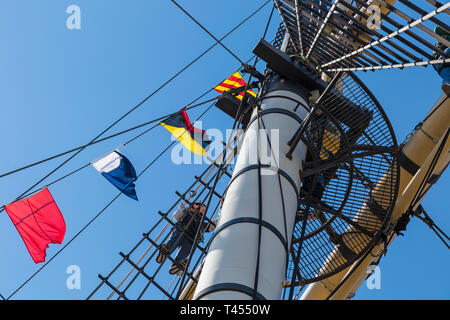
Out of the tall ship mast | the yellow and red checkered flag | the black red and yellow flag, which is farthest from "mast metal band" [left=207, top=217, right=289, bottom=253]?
the yellow and red checkered flag

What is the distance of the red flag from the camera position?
8.77m

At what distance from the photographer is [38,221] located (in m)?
9.02

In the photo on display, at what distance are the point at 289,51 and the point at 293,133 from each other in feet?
9.82

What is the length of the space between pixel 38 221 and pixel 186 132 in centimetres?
420

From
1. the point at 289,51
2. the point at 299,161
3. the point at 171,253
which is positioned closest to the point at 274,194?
the point at 299,161

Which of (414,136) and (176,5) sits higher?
(176,5)

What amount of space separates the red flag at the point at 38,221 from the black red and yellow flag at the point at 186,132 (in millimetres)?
3420

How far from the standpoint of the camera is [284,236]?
5648mm

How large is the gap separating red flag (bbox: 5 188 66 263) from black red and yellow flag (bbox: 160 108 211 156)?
11.2 feet

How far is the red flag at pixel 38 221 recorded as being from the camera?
28.8ft

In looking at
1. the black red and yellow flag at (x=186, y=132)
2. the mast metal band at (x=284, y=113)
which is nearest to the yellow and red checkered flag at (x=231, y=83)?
the black red and yellow flag at (x=186, y=132)

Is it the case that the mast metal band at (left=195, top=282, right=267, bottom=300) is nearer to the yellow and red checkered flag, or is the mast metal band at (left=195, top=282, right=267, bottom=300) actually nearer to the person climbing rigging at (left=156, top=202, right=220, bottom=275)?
the person climbing rigging at (left=156, top=202, right=220, bottom=275)
